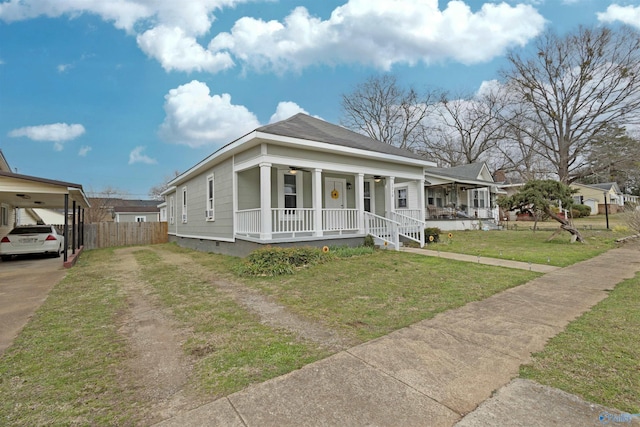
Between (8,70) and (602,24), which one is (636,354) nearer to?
(8,70)

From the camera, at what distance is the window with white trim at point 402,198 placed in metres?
18.5

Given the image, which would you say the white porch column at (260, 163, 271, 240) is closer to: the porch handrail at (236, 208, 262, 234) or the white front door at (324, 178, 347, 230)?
the porch handrail at (236, 208, 262, 234)

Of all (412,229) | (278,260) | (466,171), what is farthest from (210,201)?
(466,171)

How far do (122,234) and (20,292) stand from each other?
12321mm

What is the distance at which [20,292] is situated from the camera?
5.91 metres

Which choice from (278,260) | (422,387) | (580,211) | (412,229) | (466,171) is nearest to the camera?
(422,387)

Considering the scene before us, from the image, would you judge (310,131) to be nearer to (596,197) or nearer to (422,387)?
(422,387)

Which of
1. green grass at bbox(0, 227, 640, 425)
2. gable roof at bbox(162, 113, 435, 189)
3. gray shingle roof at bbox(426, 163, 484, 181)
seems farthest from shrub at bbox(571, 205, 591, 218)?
green grass at bbox(0, 227, 640, 425)

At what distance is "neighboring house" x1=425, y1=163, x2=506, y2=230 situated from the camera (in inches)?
778

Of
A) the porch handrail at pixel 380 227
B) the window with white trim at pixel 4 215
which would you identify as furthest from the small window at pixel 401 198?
the window with white trim at pixel 4 215

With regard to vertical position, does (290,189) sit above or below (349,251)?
above

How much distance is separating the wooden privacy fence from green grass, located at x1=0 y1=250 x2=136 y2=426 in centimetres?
1355

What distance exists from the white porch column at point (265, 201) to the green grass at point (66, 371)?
4.18 m

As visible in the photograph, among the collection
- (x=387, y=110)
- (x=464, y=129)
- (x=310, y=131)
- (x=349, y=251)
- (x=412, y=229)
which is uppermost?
(x=387, y=110)
